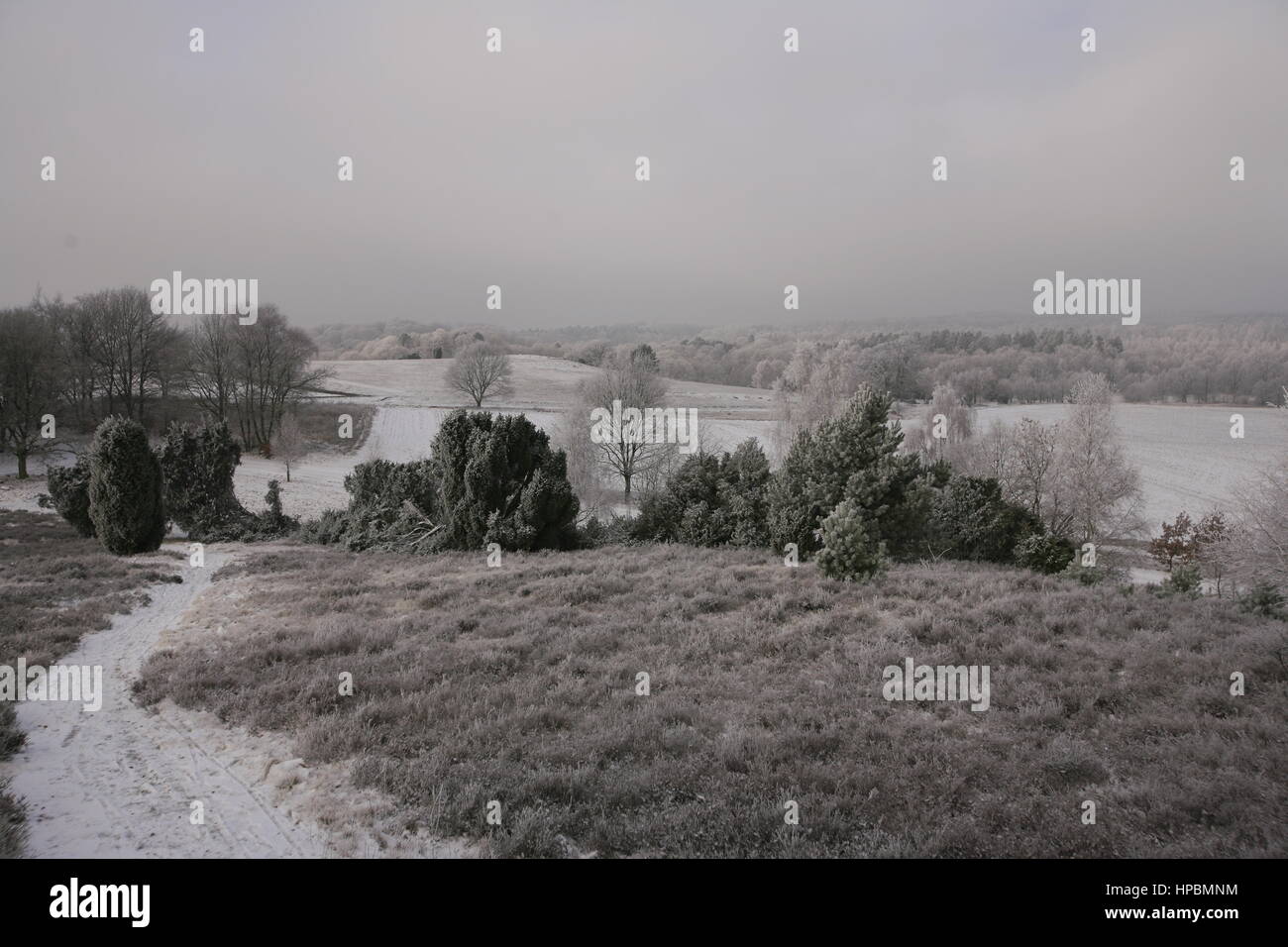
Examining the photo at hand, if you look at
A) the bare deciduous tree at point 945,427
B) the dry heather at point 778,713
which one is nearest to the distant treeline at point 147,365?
the dry heather at point 778,713

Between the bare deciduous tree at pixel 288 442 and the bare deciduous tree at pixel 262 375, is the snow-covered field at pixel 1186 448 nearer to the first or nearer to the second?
the bare deciduous tree at pixel 288 442

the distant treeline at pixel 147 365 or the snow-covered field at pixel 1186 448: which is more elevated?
the distant treeline at pixel 147 365

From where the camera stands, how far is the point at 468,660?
31.4 ft

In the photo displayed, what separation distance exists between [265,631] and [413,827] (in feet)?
24.6

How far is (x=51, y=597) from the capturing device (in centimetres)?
1357

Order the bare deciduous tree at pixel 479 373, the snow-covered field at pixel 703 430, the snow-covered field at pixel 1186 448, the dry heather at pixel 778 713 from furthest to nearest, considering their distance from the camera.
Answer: the bare deciduous tree at pixel 479 373 < the snow-covered field at pixel 1186 448 < the snow-covered field at pixel 703 430 < the dry heather at pixel 778 713

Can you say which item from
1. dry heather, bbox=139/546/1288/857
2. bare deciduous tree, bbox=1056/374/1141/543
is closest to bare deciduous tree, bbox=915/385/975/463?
bare deciduous tree, bbox=1056/374/1141/543

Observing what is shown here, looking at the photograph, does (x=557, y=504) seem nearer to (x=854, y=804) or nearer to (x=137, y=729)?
(x=137, y=729)

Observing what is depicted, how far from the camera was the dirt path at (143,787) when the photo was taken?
213 inches

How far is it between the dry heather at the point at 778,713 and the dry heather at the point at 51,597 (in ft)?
6.17

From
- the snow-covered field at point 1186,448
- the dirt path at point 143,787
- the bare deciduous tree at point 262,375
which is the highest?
the bare deciduous tree at point 262,375

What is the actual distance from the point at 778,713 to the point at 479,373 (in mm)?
61409

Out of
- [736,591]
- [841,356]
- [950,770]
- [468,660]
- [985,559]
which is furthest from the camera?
[841,356]
